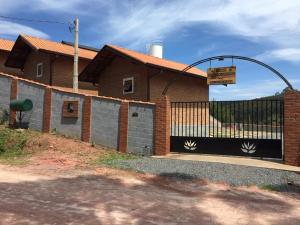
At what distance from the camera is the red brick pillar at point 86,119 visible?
15.8m

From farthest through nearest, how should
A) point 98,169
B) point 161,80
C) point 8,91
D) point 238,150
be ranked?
point 161,80
point 8,91
point 238,150
point 98,169

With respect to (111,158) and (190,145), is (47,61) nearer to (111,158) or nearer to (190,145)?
(111,158)

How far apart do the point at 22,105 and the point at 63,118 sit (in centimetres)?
204

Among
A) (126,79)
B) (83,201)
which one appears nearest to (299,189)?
(83,201)

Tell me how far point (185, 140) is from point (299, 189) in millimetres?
5179

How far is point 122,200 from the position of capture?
7980 millimetres

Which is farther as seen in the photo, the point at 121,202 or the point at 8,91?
the point at 8,91

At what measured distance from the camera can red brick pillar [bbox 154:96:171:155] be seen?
1413 cm

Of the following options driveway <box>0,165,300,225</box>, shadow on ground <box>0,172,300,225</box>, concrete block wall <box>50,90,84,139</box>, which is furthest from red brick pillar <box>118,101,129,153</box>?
shadow on ground <box>0,172,300,225</box>

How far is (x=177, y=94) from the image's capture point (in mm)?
22328

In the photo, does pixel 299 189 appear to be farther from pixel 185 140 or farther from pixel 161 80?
pixel 161 80

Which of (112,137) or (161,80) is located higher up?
(161,80)

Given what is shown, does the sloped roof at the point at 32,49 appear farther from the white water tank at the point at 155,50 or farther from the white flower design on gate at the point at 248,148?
the white flower design on gate at the point at 248,148

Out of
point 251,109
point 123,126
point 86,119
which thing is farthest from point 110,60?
point 251,109
